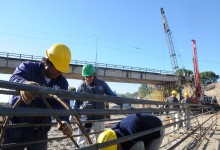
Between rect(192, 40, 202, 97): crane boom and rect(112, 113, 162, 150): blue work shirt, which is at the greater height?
rect(192, 40, 202, 97): crane boom

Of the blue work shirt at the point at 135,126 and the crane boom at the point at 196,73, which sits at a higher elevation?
the crane boom at the point at 196,73

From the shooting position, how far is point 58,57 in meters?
3.13

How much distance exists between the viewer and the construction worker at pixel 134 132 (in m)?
3.01

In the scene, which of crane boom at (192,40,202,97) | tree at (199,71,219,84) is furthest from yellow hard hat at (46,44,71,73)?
tree at (199,71,219,84)

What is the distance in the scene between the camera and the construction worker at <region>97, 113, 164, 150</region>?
3006 mm

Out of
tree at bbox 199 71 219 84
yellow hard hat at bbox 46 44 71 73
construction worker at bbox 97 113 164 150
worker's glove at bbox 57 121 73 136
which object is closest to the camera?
worker's glove at bbox 57 121 73 136

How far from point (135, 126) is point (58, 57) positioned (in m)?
1.16

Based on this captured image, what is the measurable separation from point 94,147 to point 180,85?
48441mm

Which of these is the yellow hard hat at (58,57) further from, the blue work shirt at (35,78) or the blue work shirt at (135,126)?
the blue work shirt at (135,126)

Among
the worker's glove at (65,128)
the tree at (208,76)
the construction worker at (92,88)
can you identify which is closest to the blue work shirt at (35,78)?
the worker's glove at (65,128)

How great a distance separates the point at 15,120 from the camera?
288 centimetres

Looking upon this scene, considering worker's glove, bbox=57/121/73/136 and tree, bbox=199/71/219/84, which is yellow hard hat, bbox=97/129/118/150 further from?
tree, bbox=199/71/219/84

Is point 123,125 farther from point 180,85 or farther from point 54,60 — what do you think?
point 180,85

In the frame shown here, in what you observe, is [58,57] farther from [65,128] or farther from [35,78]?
[65,128]
